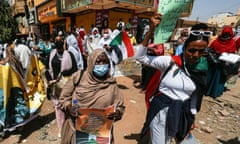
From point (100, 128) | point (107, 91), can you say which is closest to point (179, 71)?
point (107, 91)

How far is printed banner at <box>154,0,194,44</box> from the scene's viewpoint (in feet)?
4.69

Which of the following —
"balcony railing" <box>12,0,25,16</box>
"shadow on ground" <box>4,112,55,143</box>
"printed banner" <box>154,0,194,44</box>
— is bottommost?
"shadow on ground" <box>4,112,55,143</box>

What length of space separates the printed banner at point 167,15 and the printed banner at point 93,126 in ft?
2.79

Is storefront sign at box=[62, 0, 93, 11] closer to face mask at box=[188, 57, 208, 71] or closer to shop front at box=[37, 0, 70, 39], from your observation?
shop front at box=[37, 0, 70, 39]

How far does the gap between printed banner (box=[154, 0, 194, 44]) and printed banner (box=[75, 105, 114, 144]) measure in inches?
33.5

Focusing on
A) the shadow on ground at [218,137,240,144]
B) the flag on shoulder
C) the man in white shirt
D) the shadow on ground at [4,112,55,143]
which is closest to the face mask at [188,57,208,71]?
the flag on shoulder

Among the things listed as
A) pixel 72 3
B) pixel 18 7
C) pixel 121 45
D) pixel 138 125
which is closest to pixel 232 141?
pixel 138 125

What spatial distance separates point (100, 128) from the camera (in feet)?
5.98

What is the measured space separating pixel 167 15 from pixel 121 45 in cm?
179

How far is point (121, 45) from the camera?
Result: 127 inches

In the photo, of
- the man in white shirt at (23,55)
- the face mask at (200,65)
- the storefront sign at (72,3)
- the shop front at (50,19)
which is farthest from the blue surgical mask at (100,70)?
the shop front at (50,19)

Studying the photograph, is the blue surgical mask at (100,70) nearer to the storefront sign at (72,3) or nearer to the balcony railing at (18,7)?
the storefront sign at (72,3)

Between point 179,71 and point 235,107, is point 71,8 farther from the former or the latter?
point 179,71

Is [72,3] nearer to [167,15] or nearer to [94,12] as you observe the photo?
[94,12]
